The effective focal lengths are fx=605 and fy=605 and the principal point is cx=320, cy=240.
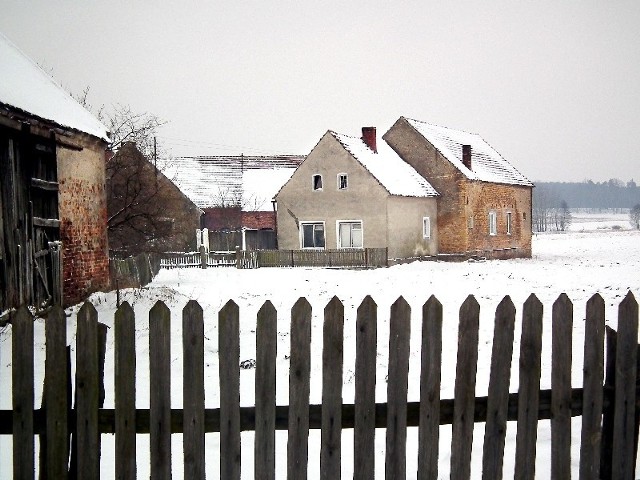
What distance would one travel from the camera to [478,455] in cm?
513

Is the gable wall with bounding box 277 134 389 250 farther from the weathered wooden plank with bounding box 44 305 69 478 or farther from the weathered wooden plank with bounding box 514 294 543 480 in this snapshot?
the weathered wooden plank with bounding box 44 305 69 478

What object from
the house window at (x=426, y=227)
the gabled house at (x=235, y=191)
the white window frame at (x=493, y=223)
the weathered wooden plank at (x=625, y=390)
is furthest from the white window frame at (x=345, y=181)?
the weathered wooden plank at (x=625, y=390)

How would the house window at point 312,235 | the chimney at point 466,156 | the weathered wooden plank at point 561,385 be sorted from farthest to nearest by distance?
1. the chimney at point 466,156
2. the house window at point 312,235
3. the weathered wooden plank at point 561,385

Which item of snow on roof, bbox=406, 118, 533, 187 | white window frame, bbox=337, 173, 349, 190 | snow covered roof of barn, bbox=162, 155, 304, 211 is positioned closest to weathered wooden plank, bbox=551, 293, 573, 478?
white window frame, bbox=337, 173, 349, 190

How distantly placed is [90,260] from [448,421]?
10480 mm

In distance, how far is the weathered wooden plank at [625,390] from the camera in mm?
3631

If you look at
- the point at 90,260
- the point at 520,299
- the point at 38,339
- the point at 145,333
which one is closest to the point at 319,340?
the point at 145,333

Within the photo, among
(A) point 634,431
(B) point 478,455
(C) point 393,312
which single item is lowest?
(B) point 478,455

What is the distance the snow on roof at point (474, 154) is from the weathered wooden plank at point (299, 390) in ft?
101

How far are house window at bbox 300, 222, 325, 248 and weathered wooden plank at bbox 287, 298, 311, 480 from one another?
2782 centimetres

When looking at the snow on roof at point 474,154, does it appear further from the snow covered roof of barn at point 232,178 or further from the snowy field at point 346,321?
the snow covered roof of barn at point 232,178

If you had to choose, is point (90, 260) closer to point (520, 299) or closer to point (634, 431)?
point (520, 299)

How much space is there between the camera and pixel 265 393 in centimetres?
330

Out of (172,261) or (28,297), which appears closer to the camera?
(28,297)
